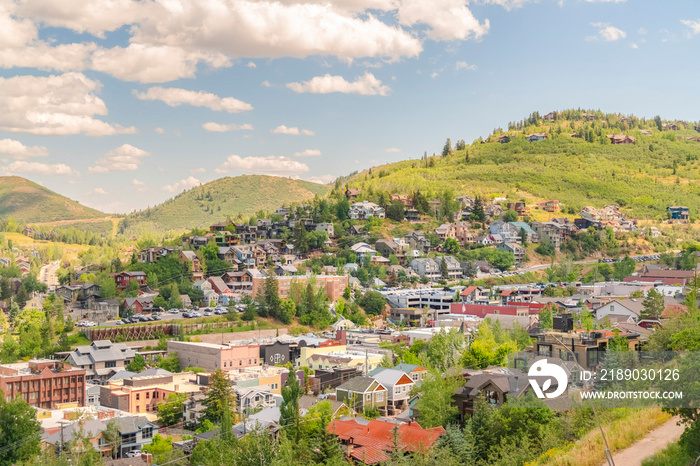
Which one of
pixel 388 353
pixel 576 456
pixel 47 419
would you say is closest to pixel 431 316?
pixel 388 353

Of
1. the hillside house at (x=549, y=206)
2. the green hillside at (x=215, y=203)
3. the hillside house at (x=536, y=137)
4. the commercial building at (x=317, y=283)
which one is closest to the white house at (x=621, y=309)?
the commercial building at (x=317, y=283)

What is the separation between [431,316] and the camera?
1587 inches

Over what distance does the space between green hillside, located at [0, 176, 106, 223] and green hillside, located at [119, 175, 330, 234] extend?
51.0 ft

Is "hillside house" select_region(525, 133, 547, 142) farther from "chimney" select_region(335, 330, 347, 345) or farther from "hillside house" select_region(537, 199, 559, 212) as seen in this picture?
"chimney" select_region(335, 330, 347, 345)

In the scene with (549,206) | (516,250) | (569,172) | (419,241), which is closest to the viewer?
(419,241)

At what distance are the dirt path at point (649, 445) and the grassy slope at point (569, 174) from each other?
5145 cm

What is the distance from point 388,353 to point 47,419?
45.9ft

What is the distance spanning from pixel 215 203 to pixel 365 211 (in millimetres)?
67195

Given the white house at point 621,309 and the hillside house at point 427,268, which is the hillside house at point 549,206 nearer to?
the hillside house at point 427,268

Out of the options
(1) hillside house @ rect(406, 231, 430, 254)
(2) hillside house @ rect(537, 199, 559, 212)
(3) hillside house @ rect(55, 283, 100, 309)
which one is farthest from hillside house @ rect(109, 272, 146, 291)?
Answer: (2) hillside house @ rect(537, 199, 559, 212)

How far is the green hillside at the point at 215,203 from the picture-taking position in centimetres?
11206

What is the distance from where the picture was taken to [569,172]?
245 ft

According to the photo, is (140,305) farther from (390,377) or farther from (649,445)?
(649,445)

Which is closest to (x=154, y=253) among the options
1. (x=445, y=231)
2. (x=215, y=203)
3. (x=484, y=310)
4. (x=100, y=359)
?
(x=100, y=359)
